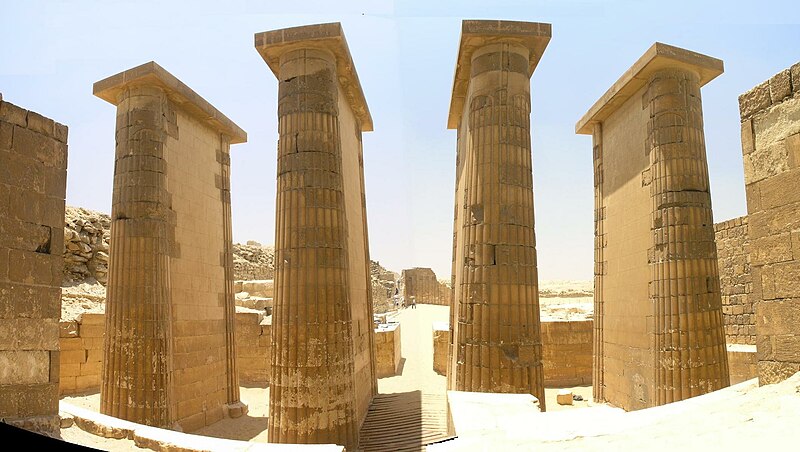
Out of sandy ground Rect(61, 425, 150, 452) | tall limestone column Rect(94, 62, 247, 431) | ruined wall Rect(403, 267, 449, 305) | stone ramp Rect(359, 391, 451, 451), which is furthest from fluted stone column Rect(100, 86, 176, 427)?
ruined wall Rect(403, 267, 449, 305)

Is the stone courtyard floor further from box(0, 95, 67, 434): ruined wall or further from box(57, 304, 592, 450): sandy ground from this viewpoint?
box(0, 95, 67, 434): ruined wall

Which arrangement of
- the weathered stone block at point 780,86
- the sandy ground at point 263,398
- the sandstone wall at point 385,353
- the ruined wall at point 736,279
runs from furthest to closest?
1. the sandstone wall at point 385,353
2. the ruined wall at point 736,279
3. the sandy ground at point 263,398
4. the weathered stone block at point 780,86

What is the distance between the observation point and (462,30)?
822 cm

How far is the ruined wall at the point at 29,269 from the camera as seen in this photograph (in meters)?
4.01

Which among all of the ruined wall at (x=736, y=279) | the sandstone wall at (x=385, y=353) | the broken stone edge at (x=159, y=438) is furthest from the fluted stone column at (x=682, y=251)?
the sandstone wall at (x=385, y=353)

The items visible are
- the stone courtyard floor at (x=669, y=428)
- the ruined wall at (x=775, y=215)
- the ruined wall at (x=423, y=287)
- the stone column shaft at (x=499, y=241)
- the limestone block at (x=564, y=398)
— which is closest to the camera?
the stone courtyard floor at (x=669, y=428)

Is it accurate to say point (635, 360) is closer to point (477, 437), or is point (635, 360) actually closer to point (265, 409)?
point (477, 437)

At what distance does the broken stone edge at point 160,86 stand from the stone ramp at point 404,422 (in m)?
7.18

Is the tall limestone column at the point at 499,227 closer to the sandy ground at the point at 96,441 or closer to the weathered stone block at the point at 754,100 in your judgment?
the weathered stone block at the point at 754,100

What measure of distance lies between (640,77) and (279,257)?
7157mm

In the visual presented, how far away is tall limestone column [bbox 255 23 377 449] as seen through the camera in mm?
7609

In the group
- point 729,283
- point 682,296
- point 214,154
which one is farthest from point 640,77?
point 214,154

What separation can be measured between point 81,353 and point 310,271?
7382 mm

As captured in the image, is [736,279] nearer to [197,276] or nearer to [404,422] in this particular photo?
[404,422]
